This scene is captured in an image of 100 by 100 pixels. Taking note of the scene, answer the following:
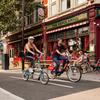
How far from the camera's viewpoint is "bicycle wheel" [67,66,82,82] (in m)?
15.9

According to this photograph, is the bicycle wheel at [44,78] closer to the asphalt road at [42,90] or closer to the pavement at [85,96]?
the asphalt road at [42,90]

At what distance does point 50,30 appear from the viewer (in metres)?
33.9

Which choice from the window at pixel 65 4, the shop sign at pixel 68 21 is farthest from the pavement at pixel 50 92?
the window at pixel 65 4

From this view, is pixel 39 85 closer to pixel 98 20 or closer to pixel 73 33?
pixel 98 20

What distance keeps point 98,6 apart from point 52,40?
350 inches

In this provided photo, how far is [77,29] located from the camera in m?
29.2

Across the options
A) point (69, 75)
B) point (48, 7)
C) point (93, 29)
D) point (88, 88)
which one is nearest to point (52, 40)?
point (48, 7)

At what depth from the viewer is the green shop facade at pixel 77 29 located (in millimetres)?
26188

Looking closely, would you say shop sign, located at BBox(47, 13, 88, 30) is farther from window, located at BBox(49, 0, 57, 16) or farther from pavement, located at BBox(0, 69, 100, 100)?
pavement, located at BBox(0, 69, 100, 100)

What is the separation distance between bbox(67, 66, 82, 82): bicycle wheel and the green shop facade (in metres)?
10.2

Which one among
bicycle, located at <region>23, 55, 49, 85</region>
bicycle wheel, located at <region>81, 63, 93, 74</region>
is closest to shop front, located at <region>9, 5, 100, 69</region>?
bicycle wheel, located at <region>81, 63, 93, 74</region>

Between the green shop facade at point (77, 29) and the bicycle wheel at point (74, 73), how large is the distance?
1017cm

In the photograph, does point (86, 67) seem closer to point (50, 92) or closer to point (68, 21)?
point (68, 21)

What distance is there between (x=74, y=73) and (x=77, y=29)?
13.4 meters
